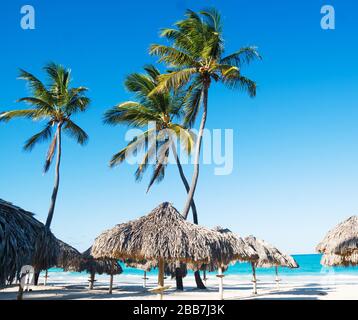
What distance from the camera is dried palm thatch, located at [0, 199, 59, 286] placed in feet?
20.8

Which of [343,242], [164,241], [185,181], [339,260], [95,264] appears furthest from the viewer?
[185,181]

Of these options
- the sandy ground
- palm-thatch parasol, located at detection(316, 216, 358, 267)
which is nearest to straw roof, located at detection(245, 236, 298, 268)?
the sandy ground

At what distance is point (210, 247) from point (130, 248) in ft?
7.57

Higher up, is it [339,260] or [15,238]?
[15,238]

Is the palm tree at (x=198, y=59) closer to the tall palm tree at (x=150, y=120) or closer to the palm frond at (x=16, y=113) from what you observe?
the tall palm tree at (x=150, y=120)

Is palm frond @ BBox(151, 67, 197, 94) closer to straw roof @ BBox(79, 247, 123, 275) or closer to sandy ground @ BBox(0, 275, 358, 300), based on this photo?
sandy ground @ BBox(0, 275, 358, 300)

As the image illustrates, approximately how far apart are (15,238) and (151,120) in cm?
1199

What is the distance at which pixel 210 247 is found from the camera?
427 inches

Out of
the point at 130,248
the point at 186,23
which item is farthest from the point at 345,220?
the point at 186,23

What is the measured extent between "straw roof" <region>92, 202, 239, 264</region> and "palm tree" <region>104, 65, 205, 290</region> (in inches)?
230

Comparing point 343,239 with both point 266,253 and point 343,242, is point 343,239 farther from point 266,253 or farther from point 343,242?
point 266,253

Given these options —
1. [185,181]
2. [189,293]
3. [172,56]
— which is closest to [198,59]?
[172,56]

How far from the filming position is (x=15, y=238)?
661cm
